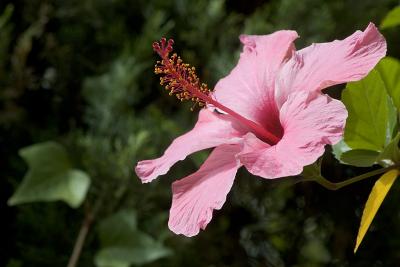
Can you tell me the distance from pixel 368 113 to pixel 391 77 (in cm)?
6

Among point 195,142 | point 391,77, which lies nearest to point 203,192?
point 195,142

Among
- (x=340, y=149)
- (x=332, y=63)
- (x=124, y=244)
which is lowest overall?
(x=124, y=244)

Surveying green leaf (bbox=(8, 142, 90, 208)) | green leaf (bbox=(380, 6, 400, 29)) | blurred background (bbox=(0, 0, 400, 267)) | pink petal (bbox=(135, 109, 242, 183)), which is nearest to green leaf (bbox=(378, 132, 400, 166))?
pink petal (bbox=(135, 109, 242, 183))

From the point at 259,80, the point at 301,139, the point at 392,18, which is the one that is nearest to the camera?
the point at 301,139

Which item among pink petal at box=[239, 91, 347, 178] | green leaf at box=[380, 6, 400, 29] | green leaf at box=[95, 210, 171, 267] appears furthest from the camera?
green leaf at box=[95, 210, 171, 267]

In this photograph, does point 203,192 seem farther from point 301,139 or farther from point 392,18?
point 392,18

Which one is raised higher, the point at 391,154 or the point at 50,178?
the point at 391,154

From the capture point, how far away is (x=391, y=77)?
0.56 metres

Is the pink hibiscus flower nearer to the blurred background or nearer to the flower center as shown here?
the flower center

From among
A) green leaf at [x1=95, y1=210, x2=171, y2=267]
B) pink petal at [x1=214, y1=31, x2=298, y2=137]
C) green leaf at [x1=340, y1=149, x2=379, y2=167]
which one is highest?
pink petal at [x1=214, y1=31, x2=298, y2=137]

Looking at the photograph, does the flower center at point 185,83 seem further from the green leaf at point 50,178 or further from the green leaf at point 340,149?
the green leaf at point 50,178

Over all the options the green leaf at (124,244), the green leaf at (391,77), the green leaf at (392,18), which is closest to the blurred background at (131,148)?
the green leaf at (124,244)

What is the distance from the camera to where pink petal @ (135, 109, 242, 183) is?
51 centimetres

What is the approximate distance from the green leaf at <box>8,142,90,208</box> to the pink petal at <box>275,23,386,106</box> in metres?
0.76
